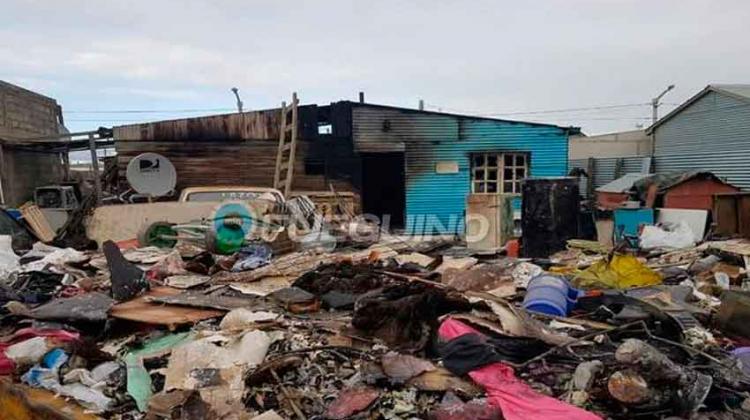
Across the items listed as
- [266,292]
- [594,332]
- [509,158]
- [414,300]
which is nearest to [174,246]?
[266,292]

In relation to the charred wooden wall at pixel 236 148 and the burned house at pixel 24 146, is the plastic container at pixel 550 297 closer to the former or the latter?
the charred wooden wall at pixel 236 148

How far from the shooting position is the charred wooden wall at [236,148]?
13.5m

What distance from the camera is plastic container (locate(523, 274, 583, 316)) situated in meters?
4.06

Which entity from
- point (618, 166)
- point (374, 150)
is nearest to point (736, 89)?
point (618, 166)

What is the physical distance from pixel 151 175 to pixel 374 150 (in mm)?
5500

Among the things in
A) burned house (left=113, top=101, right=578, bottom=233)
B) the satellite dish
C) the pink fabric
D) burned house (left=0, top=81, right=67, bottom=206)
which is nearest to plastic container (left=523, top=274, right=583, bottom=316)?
the pink fabric

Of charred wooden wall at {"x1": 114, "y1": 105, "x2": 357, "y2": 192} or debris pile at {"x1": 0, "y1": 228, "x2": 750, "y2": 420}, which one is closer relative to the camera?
debris pile at {"x1": 0, "y1": 228, "x2": 750, "y2": 420}

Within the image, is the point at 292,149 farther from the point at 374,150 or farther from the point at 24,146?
the point at 24,146

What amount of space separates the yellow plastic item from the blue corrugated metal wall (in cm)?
762

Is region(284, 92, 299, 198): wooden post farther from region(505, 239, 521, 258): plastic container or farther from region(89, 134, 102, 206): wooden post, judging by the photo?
region(505, 239, 521, 258): plastic container

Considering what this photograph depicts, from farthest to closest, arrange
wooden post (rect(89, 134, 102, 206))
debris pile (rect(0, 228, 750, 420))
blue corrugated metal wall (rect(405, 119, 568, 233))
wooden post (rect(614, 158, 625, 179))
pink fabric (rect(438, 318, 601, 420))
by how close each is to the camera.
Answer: wooden post (rect(614, 158, 625, 179)), blue corrugated metal wall (rect(405, 119, 568, 233)), wooden post (rect(89, 134, 102, 206)), debris pile (rect(0, 228, 750, 420)), pink fabric (rect(438, 318, 601, 420))

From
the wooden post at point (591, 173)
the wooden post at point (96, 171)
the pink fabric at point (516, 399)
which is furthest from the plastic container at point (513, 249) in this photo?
the wooden post at point (591, 173)

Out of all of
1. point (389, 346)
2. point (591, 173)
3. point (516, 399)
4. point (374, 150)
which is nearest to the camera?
point (516, 399)

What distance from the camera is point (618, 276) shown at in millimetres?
5324
